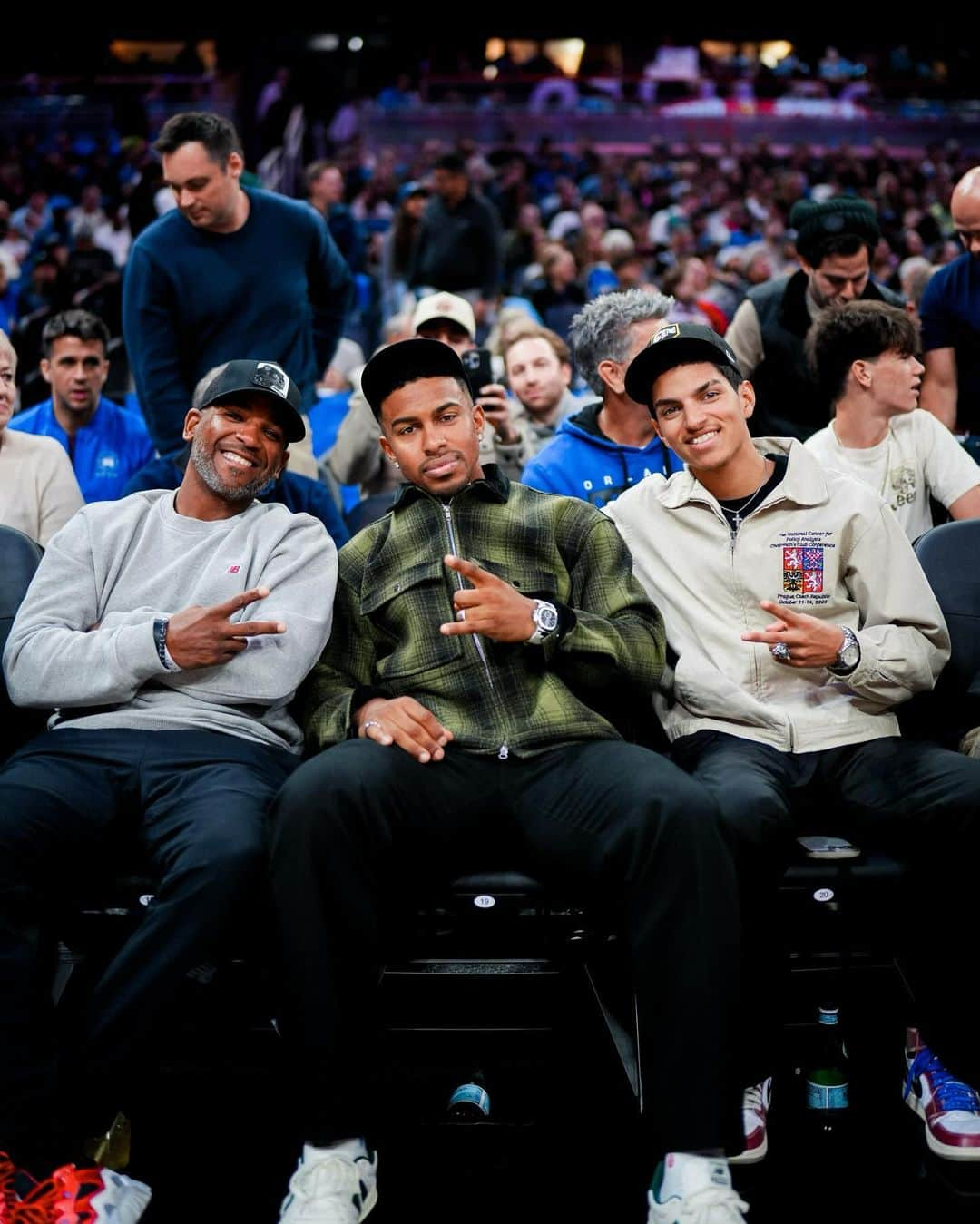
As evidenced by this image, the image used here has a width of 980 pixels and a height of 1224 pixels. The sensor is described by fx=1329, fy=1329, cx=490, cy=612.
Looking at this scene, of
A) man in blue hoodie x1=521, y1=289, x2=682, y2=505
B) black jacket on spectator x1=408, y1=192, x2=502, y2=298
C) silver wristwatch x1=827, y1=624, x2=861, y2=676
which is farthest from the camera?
black jacket on spectator x1=408, y1=192, x2=502, y2=298

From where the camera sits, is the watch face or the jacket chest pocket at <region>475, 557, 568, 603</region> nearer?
the watch face

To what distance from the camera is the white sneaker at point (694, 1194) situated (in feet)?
6.70

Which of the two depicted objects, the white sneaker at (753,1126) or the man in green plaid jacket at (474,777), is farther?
the white sneaker at (753,1126)

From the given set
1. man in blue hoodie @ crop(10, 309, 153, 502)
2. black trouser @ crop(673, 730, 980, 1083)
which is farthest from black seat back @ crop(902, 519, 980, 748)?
man in blue hoodie @ crop(10, 309, 153, 502)

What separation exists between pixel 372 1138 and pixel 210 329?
103 inches

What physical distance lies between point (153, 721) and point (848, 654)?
1377 mm

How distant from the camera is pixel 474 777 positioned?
2504mm

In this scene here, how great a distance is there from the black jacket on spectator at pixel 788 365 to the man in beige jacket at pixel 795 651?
145 cm

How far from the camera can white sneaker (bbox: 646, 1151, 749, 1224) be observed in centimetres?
204

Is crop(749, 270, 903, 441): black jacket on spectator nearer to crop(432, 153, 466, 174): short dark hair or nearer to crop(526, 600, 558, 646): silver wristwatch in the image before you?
crop(526, 600, 558, 646): silver wristwatch

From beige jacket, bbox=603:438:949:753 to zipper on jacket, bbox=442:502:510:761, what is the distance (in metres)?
0.43

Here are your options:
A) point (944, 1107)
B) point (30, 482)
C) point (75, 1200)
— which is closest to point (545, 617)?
point (944, 1107)

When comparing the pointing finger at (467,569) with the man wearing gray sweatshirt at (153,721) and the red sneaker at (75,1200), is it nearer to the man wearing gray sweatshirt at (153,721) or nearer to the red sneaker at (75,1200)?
the man wearing gray sweatshirt at (153,721)

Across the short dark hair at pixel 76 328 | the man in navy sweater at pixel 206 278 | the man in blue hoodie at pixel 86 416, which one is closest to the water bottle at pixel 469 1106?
the man in navy sweater at pixel 206 278
